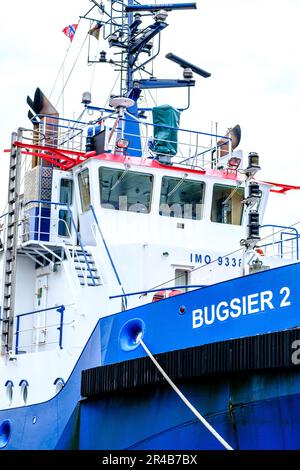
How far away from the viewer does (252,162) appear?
10.3m

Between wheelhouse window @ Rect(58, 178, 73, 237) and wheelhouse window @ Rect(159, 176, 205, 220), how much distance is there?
158 centimetres

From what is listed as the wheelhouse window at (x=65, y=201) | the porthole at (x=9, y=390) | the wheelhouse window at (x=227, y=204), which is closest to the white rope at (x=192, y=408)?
the porthole at (x=9, y=390)

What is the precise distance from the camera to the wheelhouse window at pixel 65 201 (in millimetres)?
14823

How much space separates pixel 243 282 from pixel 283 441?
1805 mm

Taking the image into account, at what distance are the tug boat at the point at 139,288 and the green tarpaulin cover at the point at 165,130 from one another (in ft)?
0.08

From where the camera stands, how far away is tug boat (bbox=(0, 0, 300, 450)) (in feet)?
30.9

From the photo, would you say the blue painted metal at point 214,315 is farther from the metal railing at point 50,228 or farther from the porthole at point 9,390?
the metal railing at point 50,228

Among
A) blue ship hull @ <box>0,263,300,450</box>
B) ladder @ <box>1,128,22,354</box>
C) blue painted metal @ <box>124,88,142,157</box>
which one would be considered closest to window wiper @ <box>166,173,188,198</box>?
blue painted metal @ <box>124,88,142,157</box>

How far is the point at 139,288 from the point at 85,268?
868 millimetres

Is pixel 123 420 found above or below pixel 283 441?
above

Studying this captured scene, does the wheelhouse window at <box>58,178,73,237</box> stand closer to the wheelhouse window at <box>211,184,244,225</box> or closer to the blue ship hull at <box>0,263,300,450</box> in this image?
the wheelhouse window at <box>211,184,244,225</box>
